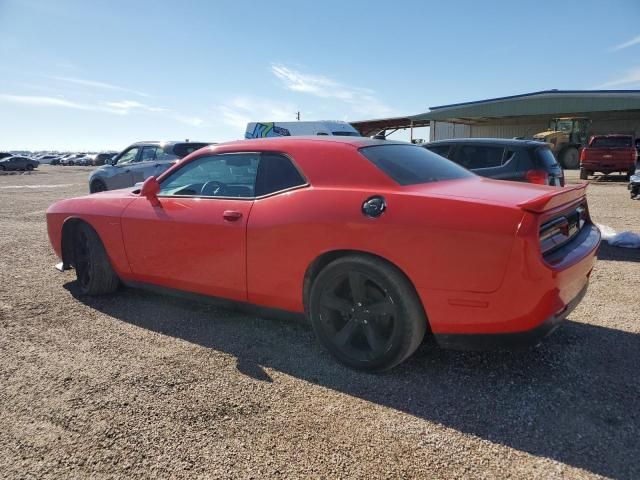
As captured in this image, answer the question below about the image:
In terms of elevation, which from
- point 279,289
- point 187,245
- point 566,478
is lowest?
point 566,478

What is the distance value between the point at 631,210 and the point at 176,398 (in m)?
9.96

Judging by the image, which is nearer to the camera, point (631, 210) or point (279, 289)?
point (279, 289)

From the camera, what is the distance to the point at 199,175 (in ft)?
11.4

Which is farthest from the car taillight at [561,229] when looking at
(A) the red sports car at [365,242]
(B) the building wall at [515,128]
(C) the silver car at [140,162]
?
(B) the building wall at [515,128]

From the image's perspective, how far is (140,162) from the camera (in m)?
10.7

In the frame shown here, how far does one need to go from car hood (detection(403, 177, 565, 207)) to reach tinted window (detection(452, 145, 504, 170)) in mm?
3865

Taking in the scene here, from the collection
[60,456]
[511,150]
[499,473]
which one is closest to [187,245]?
[60,456]

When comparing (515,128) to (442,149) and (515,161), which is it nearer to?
(442,149)

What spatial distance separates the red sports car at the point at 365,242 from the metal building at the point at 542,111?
31948mm

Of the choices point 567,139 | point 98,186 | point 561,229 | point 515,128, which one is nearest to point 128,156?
point 98,186

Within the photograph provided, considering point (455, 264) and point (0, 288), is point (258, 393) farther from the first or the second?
point (0, 288)

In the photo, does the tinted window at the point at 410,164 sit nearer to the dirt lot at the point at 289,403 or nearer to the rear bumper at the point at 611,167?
the dirt lot at the point at 289,403

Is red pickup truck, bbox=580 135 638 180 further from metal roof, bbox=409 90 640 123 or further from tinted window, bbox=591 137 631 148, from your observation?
metal roof, bbox=409 90 640 123

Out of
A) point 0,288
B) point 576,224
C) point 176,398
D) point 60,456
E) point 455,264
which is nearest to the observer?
point 60,456
